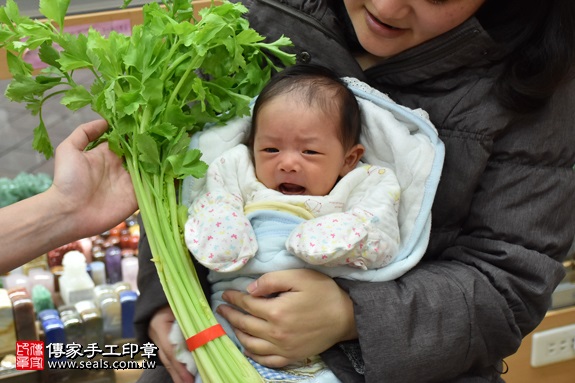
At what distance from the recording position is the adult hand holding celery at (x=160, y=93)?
124cm

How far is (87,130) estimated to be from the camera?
1418 millimetres

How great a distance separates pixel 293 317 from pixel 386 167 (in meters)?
0.39

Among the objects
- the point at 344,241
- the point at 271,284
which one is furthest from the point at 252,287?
the point at 344,241

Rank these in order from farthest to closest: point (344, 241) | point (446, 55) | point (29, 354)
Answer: point (29, 354) → point (446, 55) → point (344, 241)

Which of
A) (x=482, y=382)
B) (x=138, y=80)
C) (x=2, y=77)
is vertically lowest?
(x=482, y=382)

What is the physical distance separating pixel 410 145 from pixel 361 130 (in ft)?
0.44

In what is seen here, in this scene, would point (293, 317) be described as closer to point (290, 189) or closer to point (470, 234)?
point (290, 189)

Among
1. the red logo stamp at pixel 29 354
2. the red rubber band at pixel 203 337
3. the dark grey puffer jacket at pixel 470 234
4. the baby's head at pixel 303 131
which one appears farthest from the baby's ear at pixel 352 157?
the red logo stamp at pixel 29 354

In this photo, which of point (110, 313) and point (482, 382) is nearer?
point (482, 382)

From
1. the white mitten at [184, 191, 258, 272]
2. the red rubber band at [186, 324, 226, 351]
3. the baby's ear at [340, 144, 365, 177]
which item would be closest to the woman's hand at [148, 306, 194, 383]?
the red rubber band at [186, 324, 226, 351]

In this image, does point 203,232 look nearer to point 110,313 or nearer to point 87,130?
point 87,130

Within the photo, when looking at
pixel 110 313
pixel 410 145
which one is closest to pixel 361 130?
pixel 410 145

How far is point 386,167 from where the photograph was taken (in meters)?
1.42

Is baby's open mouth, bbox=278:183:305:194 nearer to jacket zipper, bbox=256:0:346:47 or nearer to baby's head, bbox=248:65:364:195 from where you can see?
baby's head, bbox=248:65:364:195
